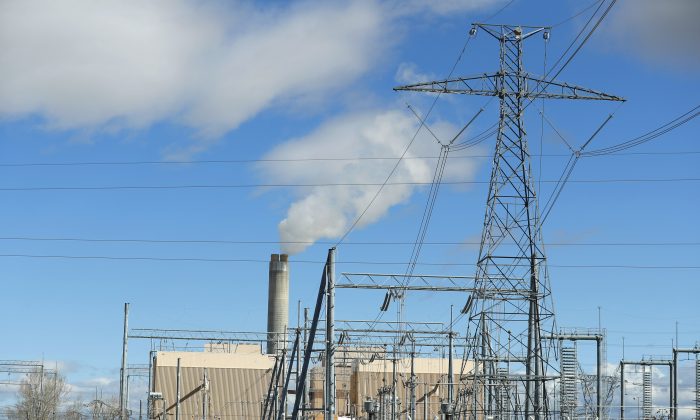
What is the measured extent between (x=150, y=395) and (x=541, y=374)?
1414 inches

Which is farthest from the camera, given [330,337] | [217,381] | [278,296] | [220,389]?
[220,389]

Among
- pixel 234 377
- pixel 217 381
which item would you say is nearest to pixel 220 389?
pixel 217 381

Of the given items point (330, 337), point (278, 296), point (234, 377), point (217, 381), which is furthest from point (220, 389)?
point (330, 337)

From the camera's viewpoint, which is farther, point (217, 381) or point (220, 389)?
point (220, 389)

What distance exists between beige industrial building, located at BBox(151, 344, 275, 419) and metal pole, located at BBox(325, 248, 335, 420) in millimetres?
44313

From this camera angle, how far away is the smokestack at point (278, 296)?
79.7m

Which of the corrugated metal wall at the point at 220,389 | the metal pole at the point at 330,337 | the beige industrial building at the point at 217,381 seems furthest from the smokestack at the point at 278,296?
the metal pole at the point at 330,337

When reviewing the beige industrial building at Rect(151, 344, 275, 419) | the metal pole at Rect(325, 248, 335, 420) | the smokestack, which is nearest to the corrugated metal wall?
the beige industrial building at Rect(151, 344, 275, 419)

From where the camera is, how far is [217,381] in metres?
81.4

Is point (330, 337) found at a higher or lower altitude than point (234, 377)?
higher

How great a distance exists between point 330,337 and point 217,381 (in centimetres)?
4745

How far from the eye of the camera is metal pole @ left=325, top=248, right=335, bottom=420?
34.9 m

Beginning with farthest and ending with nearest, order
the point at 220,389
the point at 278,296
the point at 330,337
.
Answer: the point at 220,389 < the point at 278,296 < the point at 330,337

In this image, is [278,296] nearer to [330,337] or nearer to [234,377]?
[234,377]
